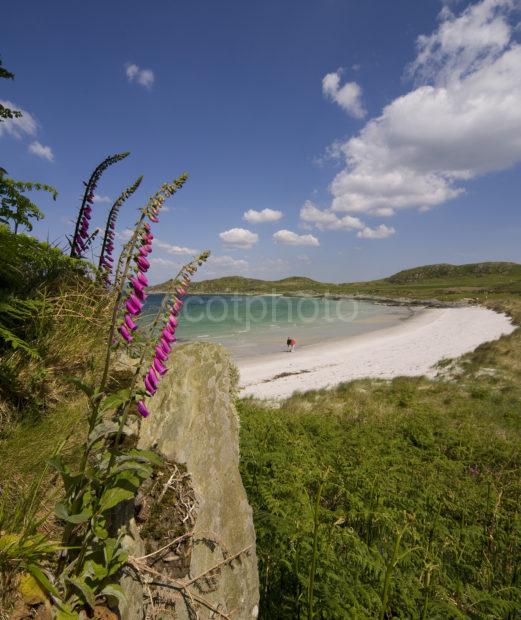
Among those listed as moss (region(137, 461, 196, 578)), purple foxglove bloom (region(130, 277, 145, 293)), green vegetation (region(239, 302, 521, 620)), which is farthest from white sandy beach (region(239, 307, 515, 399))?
purple foxglove bloom (region(130, 277, 145, 293))

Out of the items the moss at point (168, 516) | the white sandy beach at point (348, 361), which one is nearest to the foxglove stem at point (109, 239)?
the moss at point (168, 516)

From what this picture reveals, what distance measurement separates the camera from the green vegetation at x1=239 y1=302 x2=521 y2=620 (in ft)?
9.69

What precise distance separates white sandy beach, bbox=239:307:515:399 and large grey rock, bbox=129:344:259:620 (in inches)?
471

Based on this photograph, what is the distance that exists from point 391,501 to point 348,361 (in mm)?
20659

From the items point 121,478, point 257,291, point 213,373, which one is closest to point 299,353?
point 213,373

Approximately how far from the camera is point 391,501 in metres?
5.50

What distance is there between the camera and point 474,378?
15.2 m

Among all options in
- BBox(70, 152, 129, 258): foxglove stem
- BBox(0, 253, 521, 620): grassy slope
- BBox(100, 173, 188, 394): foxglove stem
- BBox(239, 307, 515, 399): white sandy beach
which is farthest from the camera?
BBox(239, 307, 515, 399): white sandy beach

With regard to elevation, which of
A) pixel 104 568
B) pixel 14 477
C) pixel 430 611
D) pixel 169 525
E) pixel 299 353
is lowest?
pixel 299 353

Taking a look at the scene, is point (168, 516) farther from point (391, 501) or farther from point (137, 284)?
point (391, 501)

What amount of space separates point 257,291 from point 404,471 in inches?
7585

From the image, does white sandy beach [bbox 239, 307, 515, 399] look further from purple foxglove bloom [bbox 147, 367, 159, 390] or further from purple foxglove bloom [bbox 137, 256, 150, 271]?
purple foxglove bloom [bbox 137, 256, 150, 271]

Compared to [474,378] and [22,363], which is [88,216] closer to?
[22,363]

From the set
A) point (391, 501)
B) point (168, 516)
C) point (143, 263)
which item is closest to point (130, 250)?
point (143, 263)
